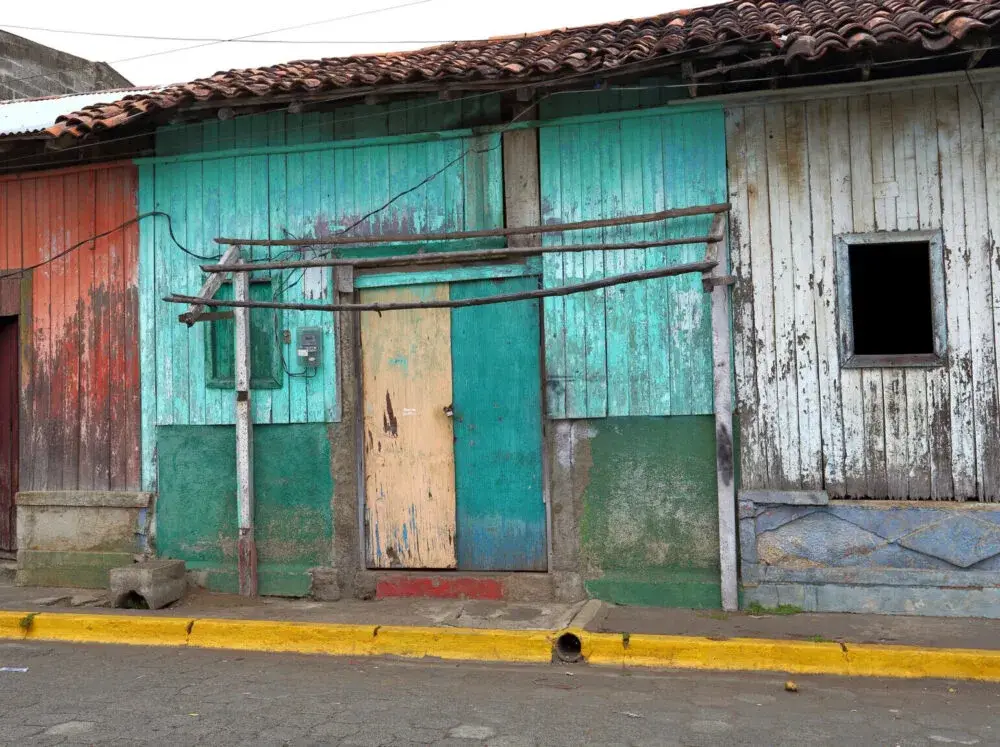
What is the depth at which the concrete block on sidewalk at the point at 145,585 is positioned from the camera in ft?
22.6

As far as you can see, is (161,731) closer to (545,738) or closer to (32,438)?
(545,738)

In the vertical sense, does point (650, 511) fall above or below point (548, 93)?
below

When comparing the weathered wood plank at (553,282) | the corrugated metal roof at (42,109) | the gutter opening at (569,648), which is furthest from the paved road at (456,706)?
the corrugated metal roof at (42,109)

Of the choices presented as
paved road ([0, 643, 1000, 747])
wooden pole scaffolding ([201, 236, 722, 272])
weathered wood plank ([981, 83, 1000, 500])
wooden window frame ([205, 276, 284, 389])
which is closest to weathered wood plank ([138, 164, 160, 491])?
wooden window frame ([205, 276, 284, 389])

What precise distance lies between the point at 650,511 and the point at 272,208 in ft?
13.0

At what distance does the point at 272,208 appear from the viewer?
7.48 metres

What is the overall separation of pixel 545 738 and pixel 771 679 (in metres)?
1.72

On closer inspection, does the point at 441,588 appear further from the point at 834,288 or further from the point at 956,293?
the point at 956,293

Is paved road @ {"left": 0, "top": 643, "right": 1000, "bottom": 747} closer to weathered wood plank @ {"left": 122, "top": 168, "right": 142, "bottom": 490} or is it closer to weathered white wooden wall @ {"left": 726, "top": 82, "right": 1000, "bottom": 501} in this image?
weathered white wooden wall @ {"left": 726, "top": 82, "right": 1000, "bottom": 501}

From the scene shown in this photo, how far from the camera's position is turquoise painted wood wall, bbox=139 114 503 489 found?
714 cm

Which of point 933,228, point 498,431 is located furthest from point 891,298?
point 498,431

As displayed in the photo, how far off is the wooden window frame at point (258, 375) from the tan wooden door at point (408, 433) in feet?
2.33

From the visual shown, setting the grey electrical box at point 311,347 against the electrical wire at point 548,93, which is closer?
the electrical wire at point 548,93

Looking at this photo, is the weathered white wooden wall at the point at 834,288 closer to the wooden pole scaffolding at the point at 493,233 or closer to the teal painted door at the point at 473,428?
the wooden pole scaffolding at the point at 493,233
